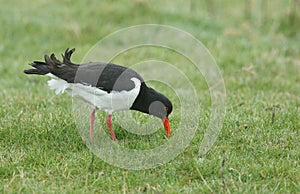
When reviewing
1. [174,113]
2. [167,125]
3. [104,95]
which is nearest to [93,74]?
[104,95]

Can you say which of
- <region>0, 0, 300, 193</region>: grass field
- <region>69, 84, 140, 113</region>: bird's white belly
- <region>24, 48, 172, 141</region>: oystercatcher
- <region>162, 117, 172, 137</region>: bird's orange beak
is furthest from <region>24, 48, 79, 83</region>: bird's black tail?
<region>162, 117, 172, 137</region>: bird's orange beak

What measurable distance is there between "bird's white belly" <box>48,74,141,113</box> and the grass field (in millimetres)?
434

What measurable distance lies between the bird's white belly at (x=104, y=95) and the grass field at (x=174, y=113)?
0.43m

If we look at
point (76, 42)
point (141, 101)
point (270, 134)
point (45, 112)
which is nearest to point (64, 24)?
point (76, 42)

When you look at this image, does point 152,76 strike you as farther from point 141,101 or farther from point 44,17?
point 44,17

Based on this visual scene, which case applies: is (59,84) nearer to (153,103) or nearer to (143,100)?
(143,100)

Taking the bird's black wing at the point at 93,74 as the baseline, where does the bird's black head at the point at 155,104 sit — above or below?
below

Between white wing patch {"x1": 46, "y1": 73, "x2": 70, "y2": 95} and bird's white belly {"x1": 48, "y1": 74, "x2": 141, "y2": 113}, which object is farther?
white wing patch {"x1": 46, "y1": 73, "x2": 70, "y2": 95}

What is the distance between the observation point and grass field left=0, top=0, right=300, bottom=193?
4.80 meters

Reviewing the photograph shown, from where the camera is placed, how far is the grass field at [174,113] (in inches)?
189

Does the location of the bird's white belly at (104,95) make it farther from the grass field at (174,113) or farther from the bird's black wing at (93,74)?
the grass field at (174,113)

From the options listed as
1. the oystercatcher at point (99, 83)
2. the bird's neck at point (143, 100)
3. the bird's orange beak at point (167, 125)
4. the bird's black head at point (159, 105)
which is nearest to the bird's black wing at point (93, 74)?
the oystercatcher at point (99, 83)

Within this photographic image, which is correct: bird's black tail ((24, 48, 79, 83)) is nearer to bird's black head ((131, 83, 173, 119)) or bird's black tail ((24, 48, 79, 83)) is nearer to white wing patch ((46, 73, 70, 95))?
white wing patch ((46, 73, 70, 95))

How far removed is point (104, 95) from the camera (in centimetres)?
550
